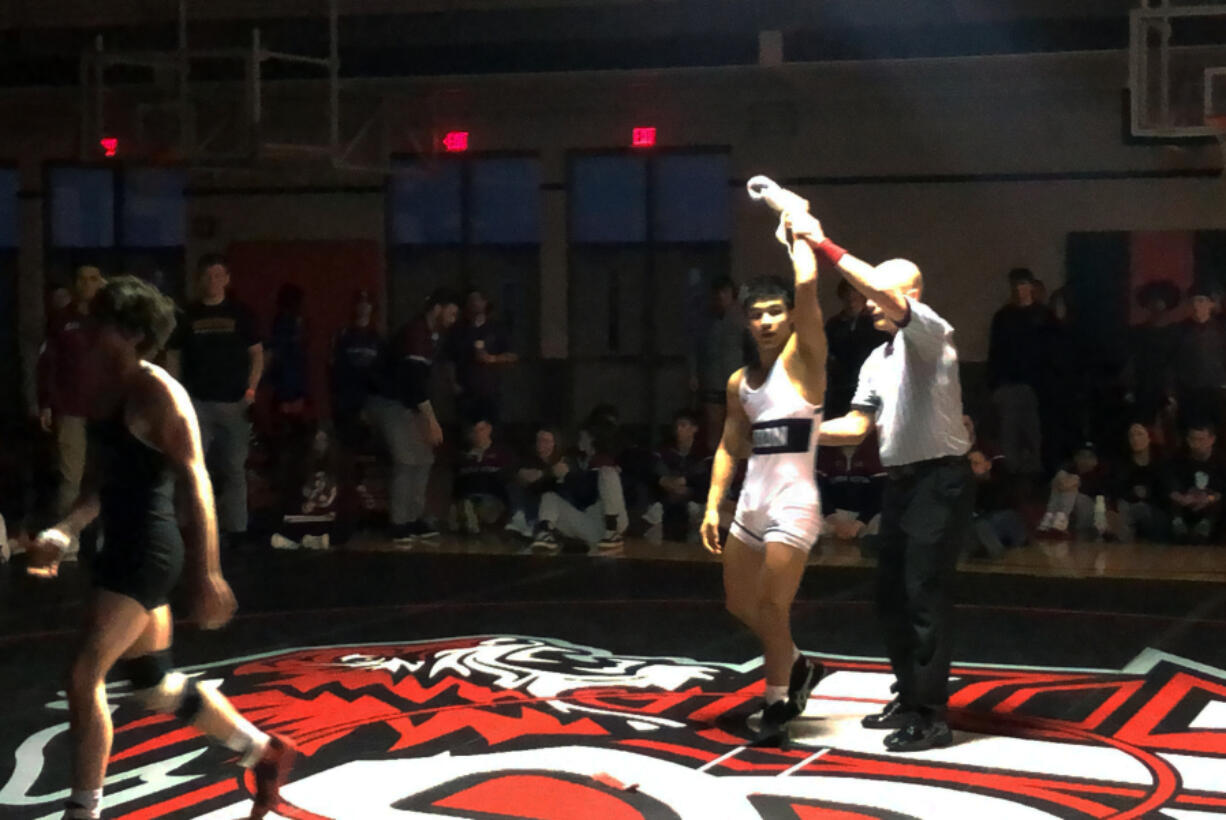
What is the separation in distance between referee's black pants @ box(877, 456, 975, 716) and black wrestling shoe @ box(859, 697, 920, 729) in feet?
0.39

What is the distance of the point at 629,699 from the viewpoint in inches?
236

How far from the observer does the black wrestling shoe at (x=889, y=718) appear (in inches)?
216

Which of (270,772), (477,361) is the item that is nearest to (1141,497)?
(477,361)

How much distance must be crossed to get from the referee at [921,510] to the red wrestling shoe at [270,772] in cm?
200

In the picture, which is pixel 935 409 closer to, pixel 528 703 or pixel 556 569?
pixel 528 703

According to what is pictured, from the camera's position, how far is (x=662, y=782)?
4.86 m

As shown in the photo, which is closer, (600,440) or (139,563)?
(139,563)

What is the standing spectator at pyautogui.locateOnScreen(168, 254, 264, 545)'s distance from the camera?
31.4 ft

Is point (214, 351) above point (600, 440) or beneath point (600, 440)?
above

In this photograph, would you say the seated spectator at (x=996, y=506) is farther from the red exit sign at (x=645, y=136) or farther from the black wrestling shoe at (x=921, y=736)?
the red exit sign at (x=645, y=136)

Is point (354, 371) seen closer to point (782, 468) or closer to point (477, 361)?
point (477, 361)

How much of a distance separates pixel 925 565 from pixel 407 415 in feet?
19.3

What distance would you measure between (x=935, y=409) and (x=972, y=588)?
373cm

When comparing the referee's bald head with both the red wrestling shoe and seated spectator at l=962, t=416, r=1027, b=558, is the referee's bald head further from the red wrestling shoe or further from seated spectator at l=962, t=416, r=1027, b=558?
seated spectator at l=962, t=416, r=1027, b=558
